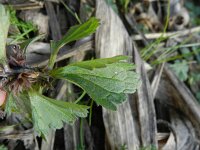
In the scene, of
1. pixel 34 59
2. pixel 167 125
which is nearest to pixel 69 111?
pixel 34 59

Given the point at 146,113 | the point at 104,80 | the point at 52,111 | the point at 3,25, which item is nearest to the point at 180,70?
the point at 146,113

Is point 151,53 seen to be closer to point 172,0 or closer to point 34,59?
point 172,0

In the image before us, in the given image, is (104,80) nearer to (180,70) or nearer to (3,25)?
(3,25)

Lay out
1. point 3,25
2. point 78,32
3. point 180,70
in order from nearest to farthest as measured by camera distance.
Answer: point 3,25, point 78,32, point 180,70

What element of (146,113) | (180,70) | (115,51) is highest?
(115,51)

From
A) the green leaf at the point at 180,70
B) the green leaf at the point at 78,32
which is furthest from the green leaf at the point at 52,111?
the green leaf at the point at 180,70

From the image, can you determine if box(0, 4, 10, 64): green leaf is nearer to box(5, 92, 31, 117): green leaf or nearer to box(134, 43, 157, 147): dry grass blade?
box(5, 92, 31, 117): green leaf

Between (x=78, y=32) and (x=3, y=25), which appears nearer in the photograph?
(x=3, y=25)
